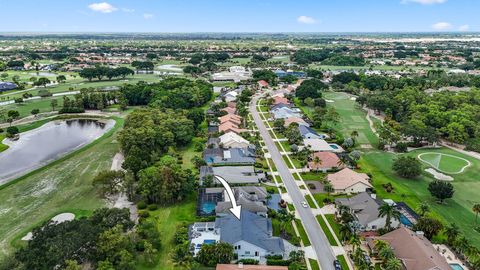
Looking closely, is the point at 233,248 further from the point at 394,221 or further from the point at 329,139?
the point at 329,139

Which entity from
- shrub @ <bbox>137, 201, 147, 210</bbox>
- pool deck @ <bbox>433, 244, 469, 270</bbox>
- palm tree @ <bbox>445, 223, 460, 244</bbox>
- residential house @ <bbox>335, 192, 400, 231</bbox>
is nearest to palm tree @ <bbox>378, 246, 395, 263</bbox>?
pool deck @ <bbox>433, 244, 469, 270</bbox>

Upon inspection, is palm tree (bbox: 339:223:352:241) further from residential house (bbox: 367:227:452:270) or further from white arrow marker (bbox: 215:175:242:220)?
white arrow marker (bbox: 215:175:242:220)

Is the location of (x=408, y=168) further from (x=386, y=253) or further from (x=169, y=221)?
(x=169, y=221)

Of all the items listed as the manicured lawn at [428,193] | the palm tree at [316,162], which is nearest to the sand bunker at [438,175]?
the manicured lawn at [428,193]

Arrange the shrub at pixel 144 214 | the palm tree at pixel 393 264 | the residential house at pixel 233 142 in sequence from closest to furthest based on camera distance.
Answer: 1. the palm tree at pixel 393 264
2. the shrub at pixel 144 214
3. the residential house at pixel 233 142

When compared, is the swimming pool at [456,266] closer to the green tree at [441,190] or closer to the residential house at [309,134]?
the green tree at [441,190]

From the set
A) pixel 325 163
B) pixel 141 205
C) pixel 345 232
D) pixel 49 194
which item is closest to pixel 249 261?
pixel 345 232
